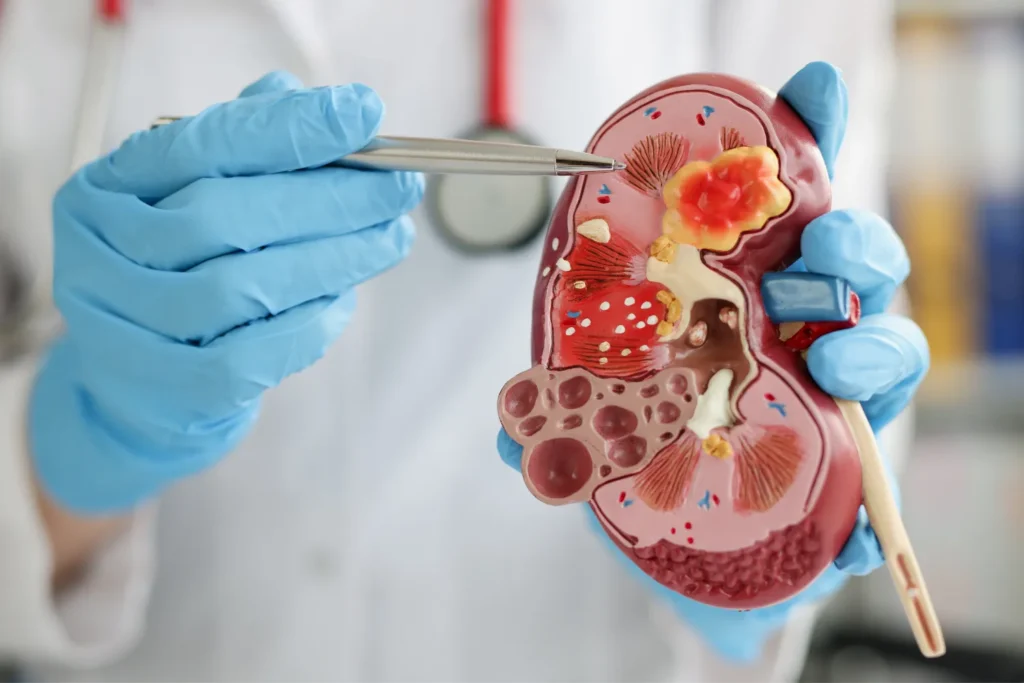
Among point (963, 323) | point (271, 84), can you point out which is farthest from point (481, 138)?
point (963, 323)

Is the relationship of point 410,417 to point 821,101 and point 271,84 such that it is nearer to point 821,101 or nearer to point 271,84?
point 271,84

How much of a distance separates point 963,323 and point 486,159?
44.3 inches

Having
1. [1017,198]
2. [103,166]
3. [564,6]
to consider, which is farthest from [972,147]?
[103,166]

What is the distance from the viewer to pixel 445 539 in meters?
0.76

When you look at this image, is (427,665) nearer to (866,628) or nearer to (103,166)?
(103,166)

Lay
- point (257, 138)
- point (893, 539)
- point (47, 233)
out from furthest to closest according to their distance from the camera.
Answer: point (47, 233), point (257, 138), point (893, 539)

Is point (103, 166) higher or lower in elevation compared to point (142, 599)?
higher

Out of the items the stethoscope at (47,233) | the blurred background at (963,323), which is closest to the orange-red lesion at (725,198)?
the stethoscope at (47,233)

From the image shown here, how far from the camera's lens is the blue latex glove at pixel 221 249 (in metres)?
0.58

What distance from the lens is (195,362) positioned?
617mm

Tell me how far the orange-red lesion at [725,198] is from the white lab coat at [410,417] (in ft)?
0.94

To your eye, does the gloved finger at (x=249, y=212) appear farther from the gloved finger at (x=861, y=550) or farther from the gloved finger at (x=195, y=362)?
the gloved finger at (x=861, y=550)

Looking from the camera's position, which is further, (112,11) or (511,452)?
(112,11)

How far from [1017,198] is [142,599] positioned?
1.37 metres
